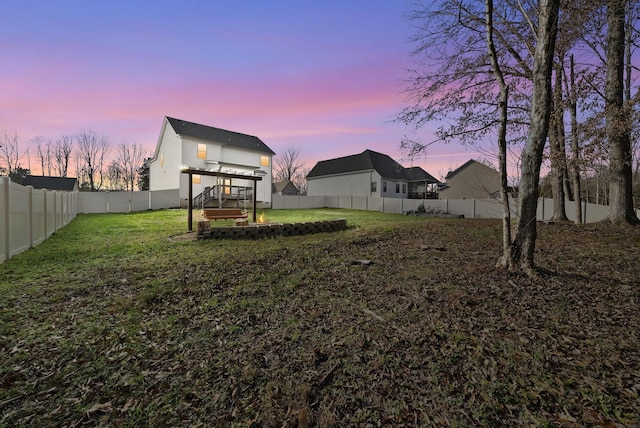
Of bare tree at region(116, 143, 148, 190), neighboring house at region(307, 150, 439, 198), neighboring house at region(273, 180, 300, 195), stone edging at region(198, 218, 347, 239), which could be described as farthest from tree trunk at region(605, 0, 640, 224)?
bare tree at region(116, 143, 148, 190)

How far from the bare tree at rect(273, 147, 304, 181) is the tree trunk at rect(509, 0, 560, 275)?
161 feet

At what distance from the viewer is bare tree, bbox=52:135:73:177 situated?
1475 inches

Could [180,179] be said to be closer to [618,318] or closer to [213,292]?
[213,292]

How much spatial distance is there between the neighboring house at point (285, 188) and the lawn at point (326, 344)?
147 ft

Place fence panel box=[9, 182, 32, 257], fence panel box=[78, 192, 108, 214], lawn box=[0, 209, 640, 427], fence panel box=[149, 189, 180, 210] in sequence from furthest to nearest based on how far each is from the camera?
fence panel box=[149, 189, 180, 210], fence panel box=[78, 192, 108, 214], fence panel box=[9, 182, 32, 257], lawn box=[0, 209, 640, 427]

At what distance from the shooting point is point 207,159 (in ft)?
73.7

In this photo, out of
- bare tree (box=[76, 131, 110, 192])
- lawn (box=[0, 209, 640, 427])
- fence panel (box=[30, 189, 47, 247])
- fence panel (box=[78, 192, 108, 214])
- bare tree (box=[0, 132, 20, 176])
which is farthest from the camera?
bare tree (box=[76, 131, 110, 192])

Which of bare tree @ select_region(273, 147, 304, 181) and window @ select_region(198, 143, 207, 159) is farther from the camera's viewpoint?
bare tree @ select_region(273, 147, 304, 181)

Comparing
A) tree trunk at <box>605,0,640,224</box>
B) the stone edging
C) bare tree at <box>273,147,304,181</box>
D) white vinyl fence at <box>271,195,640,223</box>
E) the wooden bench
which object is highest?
bare tree at <box>273,147,304,181</box>

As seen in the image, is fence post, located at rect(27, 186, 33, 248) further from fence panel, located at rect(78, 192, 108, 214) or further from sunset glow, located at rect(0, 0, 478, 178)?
fence panel, located at rect(78, 192, 108, 214)

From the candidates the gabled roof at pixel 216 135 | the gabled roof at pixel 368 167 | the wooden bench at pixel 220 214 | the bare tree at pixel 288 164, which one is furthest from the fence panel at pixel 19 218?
the bare tree at pixel 288 164

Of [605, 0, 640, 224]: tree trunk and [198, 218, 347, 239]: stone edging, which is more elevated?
[605, 0, 640, 224]: tree trunk

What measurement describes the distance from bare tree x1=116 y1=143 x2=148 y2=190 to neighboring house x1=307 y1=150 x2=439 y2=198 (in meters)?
27.0

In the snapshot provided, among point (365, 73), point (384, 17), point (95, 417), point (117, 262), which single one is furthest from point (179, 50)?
point (95, 417)
